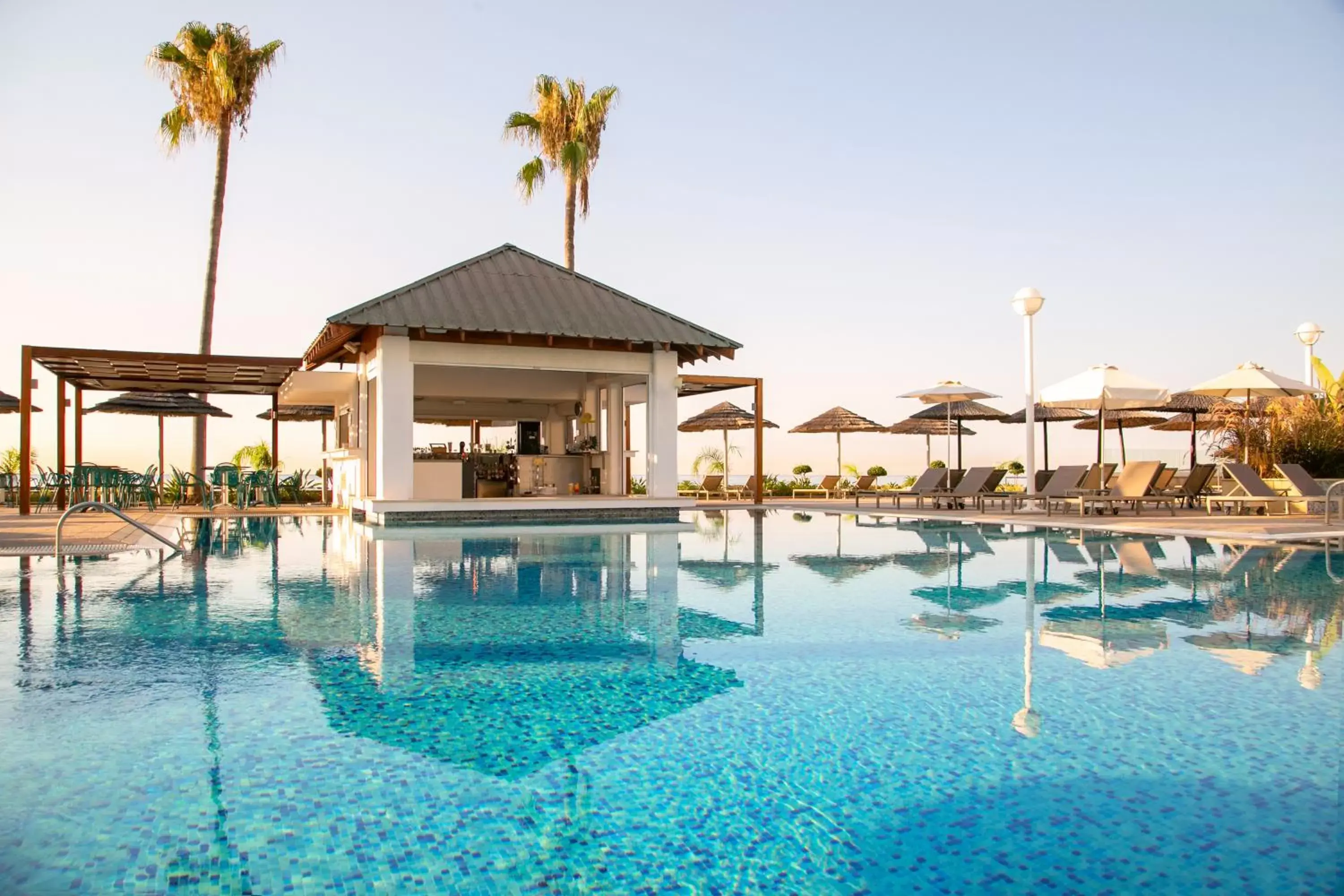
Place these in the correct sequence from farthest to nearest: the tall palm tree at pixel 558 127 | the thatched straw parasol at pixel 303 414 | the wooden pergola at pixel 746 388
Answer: the thatched straw parasol at pixel 303 414 < the tall palm tree at pixel 558 127 < the wooden pergola at pixel 746 388

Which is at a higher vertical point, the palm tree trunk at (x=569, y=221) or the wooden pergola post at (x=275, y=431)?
the palm tree trunk at (x=569, y=221)

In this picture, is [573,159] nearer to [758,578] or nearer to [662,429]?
[662,429]

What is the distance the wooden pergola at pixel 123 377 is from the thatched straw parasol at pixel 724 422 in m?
11.1

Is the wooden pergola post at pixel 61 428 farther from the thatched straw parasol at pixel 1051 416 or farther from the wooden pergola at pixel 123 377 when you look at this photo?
the thatched straw parasol at pixel 1051 416

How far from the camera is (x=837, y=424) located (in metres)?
27.4

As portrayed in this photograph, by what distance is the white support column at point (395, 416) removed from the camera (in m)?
14.9

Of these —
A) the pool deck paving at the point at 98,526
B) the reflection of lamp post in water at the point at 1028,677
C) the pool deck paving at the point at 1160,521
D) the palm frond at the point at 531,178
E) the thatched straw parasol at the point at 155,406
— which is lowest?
the reflection of lamp post in water at the point at 1028,677

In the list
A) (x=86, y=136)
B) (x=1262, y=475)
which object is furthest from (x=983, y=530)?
(x=86, y=136)

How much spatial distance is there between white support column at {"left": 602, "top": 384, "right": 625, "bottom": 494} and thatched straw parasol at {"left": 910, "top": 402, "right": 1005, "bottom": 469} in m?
8.51

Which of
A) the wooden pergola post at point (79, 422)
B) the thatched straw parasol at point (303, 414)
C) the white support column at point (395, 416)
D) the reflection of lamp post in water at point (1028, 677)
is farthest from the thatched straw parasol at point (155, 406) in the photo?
the reflection of lamp post in water at point (1028, 677)

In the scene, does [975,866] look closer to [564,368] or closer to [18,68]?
[564,368]

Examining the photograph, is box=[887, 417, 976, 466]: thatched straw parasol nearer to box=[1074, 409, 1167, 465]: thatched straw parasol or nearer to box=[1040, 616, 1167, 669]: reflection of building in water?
box=[1074, 409, 1167, 465]: thatched straw parasol

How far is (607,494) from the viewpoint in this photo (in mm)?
18688

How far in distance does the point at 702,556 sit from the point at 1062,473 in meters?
9.73
